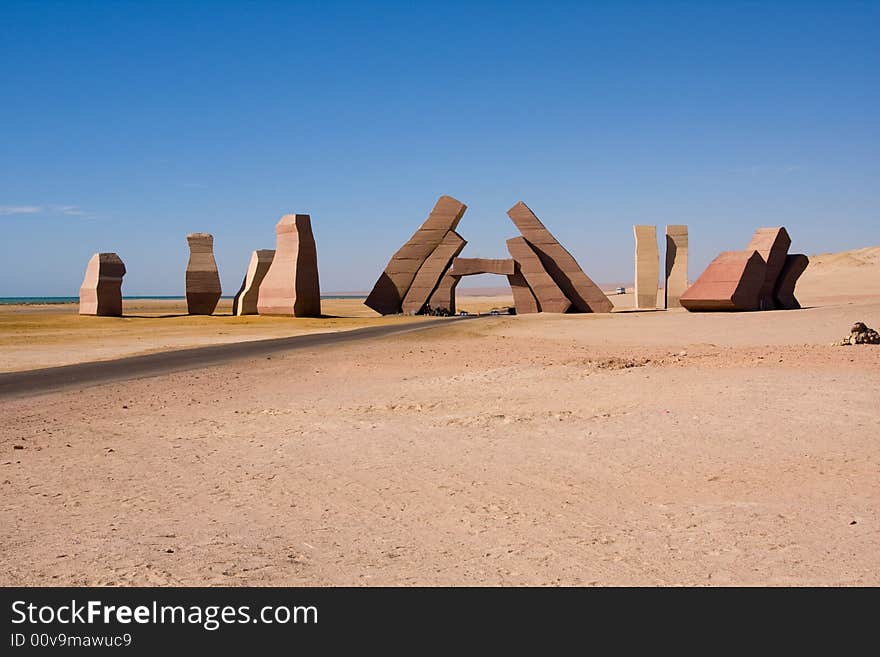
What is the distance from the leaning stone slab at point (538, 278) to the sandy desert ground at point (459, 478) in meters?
23.2

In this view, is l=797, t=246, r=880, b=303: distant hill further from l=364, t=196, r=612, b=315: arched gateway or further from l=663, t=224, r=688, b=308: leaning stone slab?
l=364, t=196, r=612, b=315: arched gateway

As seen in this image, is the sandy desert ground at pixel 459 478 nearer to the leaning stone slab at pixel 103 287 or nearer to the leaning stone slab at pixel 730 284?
the leaning stone slab at pixel 730 284

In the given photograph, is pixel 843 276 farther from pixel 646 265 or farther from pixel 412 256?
pixel 412 256

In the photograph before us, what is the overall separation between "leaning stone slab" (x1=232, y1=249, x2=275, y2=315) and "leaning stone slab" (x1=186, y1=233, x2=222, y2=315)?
3.65 ft

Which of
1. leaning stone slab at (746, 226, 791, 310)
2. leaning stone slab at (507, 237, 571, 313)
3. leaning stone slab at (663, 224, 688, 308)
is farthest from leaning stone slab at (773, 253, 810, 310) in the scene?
leaning stone slab at (663, 224, 688, 308)

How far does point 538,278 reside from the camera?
119 feet

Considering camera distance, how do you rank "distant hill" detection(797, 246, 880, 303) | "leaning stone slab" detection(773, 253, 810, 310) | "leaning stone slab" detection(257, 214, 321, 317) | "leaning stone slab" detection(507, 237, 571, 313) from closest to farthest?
"leaning stone slab" detection(773, 253, 810, 310), "leaning stone slab" detection(257, 214, 321, 317), "leaning stone slab" detection(507, 237, 571, 313), "distant hill" detection(797, 246, 880, 303)

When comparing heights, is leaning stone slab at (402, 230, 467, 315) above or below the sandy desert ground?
above

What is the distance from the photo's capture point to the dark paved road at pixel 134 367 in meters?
11.9

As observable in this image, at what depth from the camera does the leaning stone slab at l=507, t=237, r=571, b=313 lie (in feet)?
117

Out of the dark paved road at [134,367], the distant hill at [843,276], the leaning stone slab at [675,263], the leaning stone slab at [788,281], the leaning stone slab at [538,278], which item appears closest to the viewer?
the dark paved road at [134,367]

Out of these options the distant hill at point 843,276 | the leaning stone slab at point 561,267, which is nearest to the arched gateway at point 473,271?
the leaning stone slab at point 561,267

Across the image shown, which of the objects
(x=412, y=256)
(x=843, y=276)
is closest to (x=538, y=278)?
(x=412, y=256)

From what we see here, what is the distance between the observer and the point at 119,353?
60.6ft
